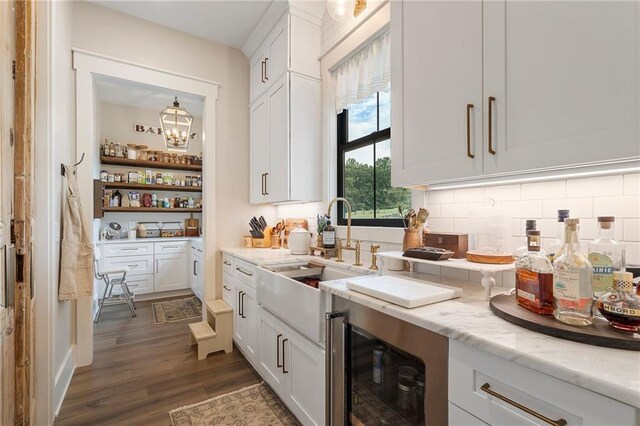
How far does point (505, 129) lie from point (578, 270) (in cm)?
51

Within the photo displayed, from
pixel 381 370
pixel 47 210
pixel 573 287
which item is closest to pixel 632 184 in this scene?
pixel 573 287

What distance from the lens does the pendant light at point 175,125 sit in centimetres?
285

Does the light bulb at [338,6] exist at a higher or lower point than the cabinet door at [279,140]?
higher

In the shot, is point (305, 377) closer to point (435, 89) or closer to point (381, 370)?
point (381, 370)

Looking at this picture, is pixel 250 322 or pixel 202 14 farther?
pixel 202 14

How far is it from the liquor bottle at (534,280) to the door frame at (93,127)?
109 inches

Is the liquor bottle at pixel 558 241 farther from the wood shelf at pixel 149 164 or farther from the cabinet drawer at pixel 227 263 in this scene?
the wood shelf at pixel 149 164

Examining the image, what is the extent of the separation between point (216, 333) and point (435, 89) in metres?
2.53

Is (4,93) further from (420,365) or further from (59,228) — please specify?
(420,365)

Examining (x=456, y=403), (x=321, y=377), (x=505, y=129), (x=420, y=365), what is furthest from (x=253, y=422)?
(x=505, y=129)

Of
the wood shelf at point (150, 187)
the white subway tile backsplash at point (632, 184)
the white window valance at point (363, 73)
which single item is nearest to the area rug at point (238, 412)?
the white subway tile backsplash at point (632, 184)

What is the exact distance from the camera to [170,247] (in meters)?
4.49

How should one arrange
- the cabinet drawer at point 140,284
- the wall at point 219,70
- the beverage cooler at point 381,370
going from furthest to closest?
the cabinet drawer at point 140,284
the wall at point 219,70
the beverage cooler at point 381,370

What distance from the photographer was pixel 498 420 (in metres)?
0.72
